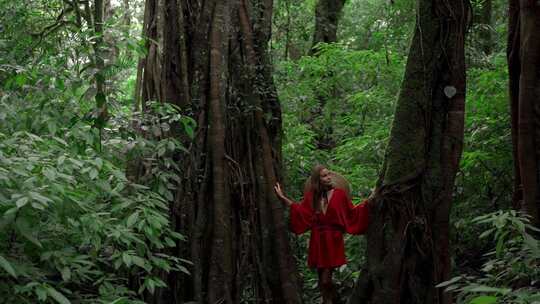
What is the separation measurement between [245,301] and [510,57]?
3.12 meters

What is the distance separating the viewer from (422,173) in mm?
5117

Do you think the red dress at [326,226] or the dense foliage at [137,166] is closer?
the dense foliage at [137,166]

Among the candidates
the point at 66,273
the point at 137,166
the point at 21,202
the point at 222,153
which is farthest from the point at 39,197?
the point at 222,153

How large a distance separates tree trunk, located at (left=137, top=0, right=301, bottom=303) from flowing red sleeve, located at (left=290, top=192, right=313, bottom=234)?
155 millimetres

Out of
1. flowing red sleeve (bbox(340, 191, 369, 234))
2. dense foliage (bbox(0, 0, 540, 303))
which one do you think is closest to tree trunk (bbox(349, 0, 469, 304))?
flowing red sleeve (bbox(340, 191, 369, 234))

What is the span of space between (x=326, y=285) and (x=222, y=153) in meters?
1.57

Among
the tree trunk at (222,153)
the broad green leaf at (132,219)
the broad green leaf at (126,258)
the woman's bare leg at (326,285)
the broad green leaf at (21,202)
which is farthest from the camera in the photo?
the woman's bare leg at (326,285)

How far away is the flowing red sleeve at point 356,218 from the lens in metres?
5.37

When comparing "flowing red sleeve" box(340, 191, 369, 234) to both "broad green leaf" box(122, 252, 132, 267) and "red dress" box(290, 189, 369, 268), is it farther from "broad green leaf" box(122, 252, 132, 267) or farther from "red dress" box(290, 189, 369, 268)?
"broad green leaf" box(122, 252, 132, 267)

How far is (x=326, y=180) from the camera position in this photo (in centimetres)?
592

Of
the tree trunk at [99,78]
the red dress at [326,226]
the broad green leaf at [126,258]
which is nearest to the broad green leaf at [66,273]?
the broad green leaf at [126,258]

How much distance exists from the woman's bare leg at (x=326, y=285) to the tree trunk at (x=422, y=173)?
2.40 feet

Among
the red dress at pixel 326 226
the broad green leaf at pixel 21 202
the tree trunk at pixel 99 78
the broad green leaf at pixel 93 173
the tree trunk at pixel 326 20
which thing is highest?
the tree trunk at pixel 326 20

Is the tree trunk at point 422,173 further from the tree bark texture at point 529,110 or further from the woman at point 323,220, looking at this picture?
the woman at point 323,220
